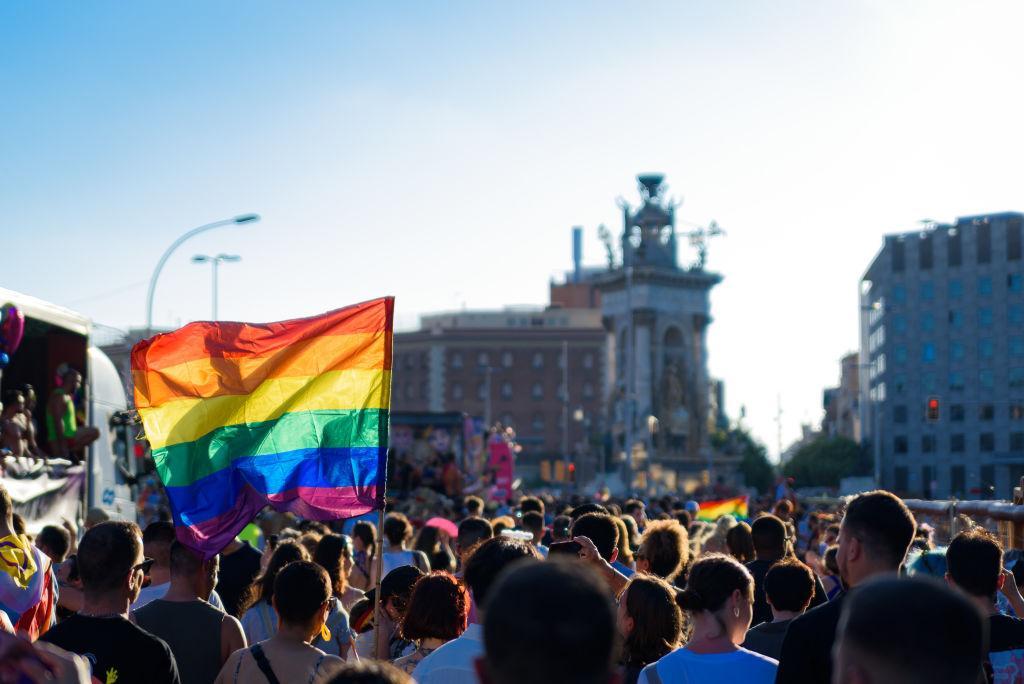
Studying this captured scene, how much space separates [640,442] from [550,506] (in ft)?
202

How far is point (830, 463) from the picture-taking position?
351 feet

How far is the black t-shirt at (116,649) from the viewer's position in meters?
5.39

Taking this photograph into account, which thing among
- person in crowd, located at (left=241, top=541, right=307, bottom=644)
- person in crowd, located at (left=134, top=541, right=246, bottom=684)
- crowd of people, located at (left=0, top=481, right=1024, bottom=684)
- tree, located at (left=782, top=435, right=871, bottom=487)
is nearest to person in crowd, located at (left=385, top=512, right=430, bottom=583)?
crowd of people, located at (left=0, top=481, right=1024, bottom=684)

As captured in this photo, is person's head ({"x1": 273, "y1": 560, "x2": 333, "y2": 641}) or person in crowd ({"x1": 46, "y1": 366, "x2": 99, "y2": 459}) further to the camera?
person in crowd ({"x1": 46, "y1": 366, "x2": 99, "y2": 459})

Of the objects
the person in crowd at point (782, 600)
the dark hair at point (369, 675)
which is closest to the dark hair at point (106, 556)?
the dark hair at point (369, 675)

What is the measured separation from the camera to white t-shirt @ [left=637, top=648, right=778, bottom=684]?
206 inches

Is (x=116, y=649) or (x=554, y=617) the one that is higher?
(x=554, y=617)

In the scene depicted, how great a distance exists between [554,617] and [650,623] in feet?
11.2

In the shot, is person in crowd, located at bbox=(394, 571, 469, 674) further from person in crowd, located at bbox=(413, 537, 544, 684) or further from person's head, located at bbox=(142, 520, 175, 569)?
person's head, located at bbox=(142, 520, 175, 569)

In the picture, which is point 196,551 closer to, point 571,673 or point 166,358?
point 166,358

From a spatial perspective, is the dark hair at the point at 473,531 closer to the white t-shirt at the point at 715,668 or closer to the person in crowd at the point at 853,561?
the white t-shirt at the point at 715,668

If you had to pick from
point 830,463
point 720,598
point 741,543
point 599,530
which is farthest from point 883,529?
point 830,463

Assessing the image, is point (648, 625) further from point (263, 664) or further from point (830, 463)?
point (830, 463)

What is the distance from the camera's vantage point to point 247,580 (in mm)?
10266
